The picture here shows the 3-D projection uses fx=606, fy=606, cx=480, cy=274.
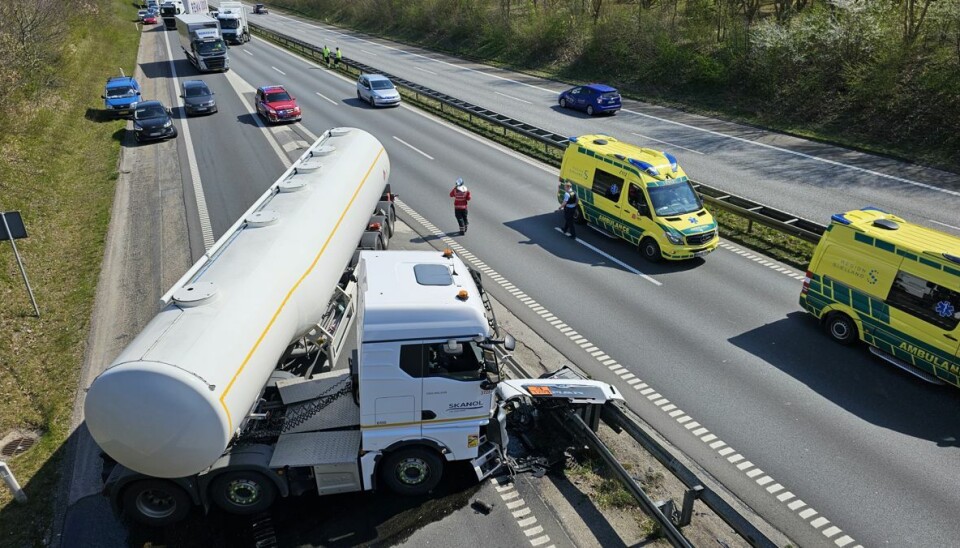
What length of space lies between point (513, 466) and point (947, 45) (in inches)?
1171

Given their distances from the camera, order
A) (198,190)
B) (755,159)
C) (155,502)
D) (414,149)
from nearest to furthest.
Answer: (155,502), (198,190), (755,159), (414,149)

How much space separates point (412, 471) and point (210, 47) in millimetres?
44321

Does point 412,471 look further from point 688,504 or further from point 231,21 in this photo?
point 231,21

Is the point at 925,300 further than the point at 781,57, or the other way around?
the point at 781,57

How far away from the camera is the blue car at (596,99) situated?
108ft

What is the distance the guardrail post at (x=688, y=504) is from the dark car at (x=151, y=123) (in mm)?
29101

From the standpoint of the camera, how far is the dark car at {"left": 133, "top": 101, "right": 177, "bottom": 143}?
28734mm

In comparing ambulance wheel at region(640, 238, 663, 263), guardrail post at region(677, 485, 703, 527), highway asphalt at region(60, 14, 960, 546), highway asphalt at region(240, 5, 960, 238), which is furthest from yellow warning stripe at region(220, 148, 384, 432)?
highway asphalt at region(240, 5, 960, 238)

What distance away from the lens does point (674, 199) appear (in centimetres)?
1723

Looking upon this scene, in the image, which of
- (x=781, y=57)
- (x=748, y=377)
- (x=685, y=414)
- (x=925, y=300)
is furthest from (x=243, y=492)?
(x=781, y=57)

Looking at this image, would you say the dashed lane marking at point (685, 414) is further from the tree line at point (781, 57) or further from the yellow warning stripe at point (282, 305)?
the tree line at point (781, 57)

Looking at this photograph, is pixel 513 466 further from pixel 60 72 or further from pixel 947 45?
pixel 60 72

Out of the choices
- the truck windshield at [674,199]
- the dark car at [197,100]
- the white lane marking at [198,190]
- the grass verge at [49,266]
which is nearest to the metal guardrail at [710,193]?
the truck windshield at [674,199]

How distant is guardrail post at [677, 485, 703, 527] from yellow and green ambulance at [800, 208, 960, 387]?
6511mm
